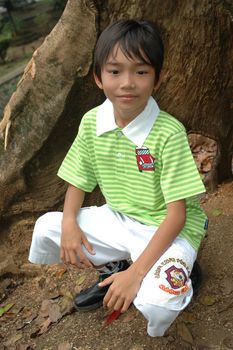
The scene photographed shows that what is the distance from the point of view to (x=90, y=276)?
9.77ft

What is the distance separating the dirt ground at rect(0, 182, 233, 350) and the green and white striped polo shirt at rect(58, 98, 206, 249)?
396 mm

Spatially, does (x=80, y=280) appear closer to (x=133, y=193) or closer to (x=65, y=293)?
(x=65, y=293)

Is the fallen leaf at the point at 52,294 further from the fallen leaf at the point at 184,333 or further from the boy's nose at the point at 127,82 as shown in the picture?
the boy's nose at the point at 127,82

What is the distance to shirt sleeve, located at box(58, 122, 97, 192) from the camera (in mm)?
2395

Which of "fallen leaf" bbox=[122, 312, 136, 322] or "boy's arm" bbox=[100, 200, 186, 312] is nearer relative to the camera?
"boy's arm" bbox=[100, 200, 186, 312]

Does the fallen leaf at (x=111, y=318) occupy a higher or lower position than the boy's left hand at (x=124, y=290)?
lower

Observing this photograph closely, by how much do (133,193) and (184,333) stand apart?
2.24 feet

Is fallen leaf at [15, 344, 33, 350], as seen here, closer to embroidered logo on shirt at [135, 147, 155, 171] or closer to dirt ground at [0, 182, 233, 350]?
dirt ground at [0, 182, 233, 350]

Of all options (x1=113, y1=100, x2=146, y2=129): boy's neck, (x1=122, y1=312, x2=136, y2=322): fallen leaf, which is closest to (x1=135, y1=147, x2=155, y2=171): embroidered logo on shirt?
(x1=113, y1=100, x2=146, y2=129): boy's neck

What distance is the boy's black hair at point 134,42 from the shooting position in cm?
202

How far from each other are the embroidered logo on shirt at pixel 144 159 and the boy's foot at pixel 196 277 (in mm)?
675

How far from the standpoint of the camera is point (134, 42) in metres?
2.02

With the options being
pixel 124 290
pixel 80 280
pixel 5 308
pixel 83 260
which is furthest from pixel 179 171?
pixel 5 308

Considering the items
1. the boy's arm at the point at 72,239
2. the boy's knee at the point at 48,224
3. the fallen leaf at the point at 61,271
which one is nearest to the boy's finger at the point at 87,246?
the boy's arm at the point at 72,239
